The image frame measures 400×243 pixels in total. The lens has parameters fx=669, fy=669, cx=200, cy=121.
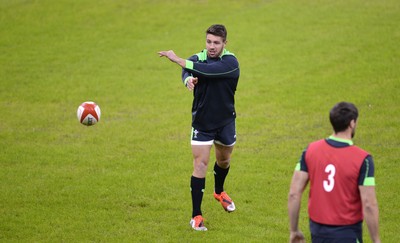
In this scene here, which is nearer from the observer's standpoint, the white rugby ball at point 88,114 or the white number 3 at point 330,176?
the white number 3 at point 330,176

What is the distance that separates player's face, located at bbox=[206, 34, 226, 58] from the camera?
9945 mm

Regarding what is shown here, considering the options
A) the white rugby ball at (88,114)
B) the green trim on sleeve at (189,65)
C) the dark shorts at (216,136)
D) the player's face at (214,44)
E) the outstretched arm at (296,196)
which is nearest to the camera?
the outstretched arm at (296,196)

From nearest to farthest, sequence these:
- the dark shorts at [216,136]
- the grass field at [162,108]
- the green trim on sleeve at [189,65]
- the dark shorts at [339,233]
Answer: the dark shorts at [339,233]
the green trim on sleeve at [189,65]
the dark shorts at [216,136]
the grass field at [162,108]

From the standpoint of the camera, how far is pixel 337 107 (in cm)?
650

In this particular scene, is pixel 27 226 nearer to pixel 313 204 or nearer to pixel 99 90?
pixel 313 204

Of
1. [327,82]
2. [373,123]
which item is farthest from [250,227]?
[327,82]

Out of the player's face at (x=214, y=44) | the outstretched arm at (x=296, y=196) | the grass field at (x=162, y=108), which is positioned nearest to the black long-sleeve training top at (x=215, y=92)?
the player's face at (x=214, y=44)

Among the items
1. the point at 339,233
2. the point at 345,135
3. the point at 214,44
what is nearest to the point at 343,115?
the point at 345,135

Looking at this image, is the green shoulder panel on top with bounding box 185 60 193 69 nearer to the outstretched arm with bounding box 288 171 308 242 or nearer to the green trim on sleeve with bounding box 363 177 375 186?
the outstretched arm with bounding box 288 171 308 242

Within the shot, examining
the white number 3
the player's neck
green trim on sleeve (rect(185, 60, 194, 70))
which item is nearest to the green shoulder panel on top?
green trim on sleeve (rect(185, 60, 194, 70))

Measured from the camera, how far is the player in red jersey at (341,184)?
640 cm

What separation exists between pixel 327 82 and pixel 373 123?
382cm

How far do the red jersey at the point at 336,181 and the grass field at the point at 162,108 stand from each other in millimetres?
3460

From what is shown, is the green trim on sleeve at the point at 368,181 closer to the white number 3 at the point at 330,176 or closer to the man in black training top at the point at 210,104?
the white number 3 at the point at 330,176
